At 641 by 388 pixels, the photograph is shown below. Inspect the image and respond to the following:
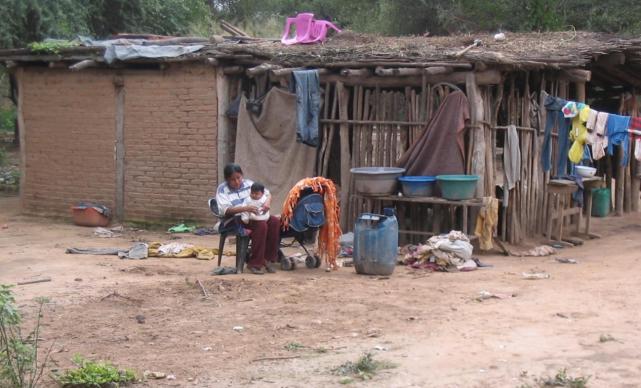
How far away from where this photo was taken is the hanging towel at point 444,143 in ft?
35.0

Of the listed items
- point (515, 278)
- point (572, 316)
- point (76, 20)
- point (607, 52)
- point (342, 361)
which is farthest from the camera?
point (76, 20)

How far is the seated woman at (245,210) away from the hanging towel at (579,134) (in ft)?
14.2

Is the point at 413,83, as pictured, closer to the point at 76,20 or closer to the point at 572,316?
the point at 572,316

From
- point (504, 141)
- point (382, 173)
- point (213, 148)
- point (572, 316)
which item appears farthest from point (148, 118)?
point (572, 316)

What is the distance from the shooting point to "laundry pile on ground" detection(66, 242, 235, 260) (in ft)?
34.0

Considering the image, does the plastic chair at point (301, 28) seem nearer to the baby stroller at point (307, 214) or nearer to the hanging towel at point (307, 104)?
the hanging towel at point (307, 104)

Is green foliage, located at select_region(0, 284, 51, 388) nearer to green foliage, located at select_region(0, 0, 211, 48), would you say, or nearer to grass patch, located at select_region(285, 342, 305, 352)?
grass patch, located at select_region(285, 342, 305, 352)

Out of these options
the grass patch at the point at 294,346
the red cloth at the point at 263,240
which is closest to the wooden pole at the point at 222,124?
the red cloth at the point at 263,240

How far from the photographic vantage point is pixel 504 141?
37.2 ft

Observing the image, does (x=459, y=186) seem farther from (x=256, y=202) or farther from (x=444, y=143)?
(x=256, y=202)

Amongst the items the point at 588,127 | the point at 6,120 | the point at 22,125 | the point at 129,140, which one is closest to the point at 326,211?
the point at 588,127

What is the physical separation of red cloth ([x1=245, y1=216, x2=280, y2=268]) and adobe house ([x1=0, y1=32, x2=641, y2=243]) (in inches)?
103

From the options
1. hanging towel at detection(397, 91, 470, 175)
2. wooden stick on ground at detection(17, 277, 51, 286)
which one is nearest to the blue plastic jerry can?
hanging towel at detection(397, 91, 470, 175)

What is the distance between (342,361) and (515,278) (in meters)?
3.80
